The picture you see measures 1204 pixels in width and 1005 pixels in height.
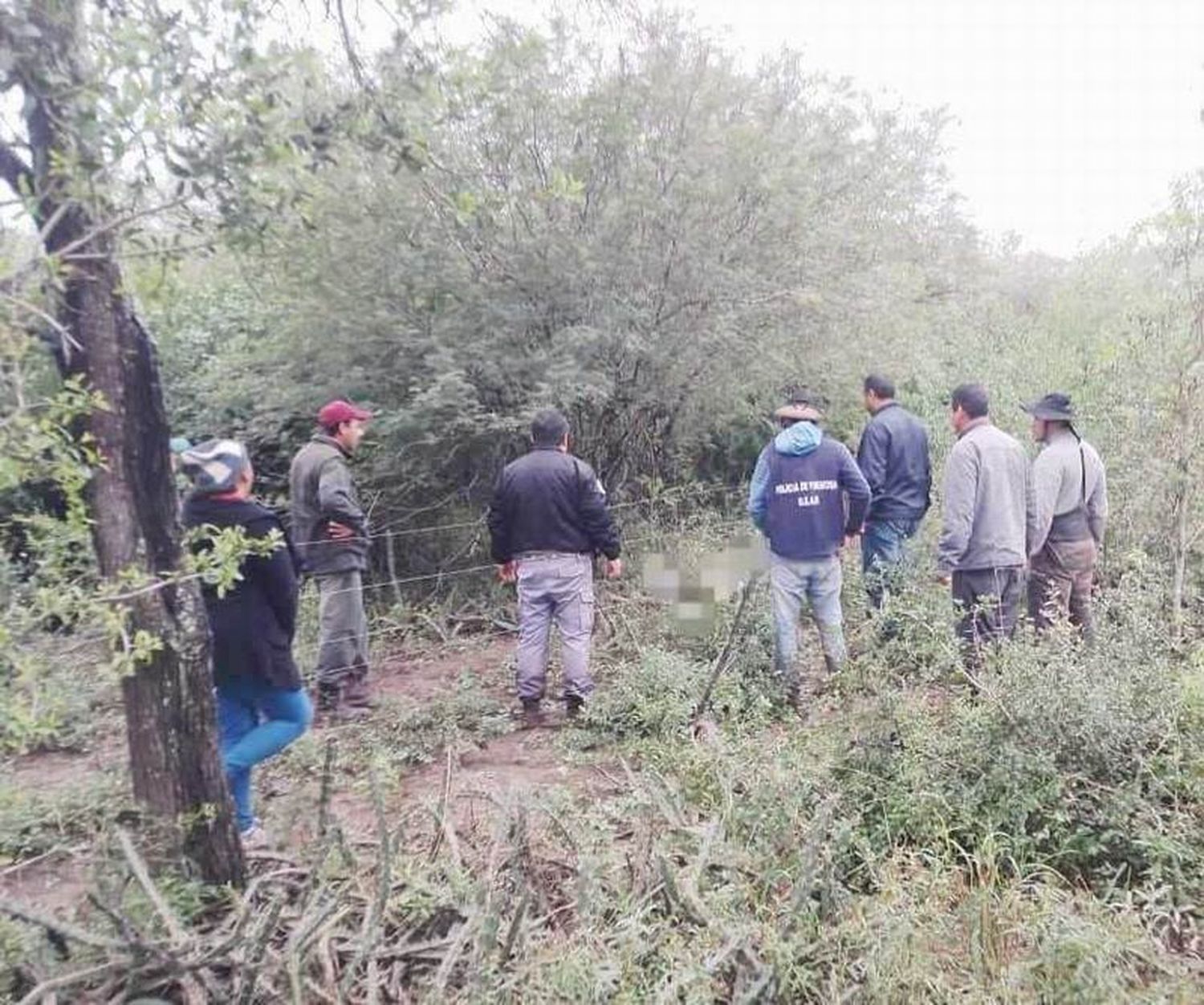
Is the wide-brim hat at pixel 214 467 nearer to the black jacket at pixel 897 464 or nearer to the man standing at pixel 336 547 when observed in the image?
the man standing at pixel 336 547

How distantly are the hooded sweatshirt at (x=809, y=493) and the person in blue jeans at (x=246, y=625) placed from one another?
2796 mm

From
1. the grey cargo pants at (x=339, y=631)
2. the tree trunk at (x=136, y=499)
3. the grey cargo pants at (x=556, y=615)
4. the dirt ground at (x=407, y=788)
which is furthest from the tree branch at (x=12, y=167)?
the grey cargo pants at (x=339, y=631)

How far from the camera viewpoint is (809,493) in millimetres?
5207

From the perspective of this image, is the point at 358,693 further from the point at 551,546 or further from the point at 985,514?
the point at 985,514

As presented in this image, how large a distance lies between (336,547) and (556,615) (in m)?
1.42

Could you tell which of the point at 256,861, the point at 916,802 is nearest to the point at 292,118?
the point at 256,861

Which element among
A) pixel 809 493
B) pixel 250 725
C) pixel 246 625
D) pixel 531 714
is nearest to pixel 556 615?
pixel 531 714

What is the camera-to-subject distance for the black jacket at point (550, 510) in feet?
17.3

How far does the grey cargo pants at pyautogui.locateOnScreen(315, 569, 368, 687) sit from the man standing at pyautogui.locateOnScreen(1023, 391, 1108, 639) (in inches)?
162

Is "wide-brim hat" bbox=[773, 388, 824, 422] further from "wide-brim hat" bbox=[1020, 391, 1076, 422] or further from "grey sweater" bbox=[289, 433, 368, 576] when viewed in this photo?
"grey sweater" bbox=[289, 433, 368, 576]

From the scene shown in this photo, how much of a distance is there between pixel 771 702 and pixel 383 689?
8.72ft

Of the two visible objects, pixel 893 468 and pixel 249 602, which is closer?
pixel 249 602

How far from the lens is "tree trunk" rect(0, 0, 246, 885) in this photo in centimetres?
233

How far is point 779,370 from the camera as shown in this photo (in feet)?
26.5
